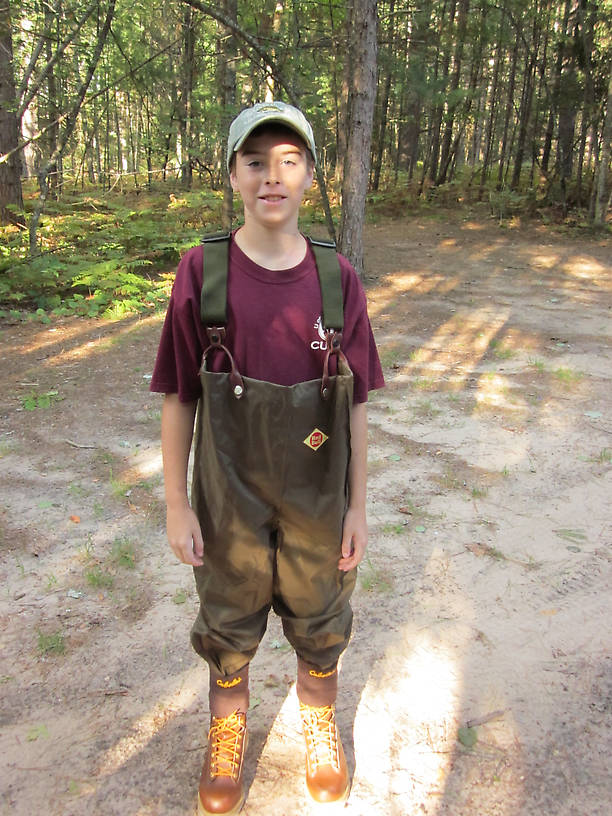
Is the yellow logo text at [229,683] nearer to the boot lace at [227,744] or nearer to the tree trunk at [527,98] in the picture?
the boot lace at [227,744]

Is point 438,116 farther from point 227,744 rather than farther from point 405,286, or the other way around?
point 227,744

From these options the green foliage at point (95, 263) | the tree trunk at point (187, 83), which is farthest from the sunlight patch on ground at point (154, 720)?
the tree trunk at point (187, 83)

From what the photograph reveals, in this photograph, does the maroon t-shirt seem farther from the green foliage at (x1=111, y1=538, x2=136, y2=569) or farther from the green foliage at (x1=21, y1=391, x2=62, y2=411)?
the green foliage at (x1=21, y1=391, x2=62, y2=411)

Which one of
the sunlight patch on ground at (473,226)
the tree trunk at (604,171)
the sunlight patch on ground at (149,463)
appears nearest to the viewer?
the sunlight patch on ground at (149,463)

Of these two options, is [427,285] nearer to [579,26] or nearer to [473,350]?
[473,350]

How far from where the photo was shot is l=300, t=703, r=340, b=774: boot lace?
1902 mm

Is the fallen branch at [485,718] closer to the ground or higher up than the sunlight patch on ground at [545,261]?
closer to the ground

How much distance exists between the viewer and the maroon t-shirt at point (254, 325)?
1510 mm

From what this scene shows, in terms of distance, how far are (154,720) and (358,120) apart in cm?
737

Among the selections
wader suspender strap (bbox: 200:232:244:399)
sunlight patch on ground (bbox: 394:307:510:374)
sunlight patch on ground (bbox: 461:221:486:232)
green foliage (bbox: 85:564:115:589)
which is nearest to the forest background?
sunlight patch on ground (bbox: 461:221:486:232)

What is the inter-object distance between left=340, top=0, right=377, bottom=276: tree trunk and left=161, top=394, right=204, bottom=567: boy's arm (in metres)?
6.95

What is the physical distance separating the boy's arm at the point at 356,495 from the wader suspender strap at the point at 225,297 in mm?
224

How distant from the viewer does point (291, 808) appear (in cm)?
186

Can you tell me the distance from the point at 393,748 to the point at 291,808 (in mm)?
413
